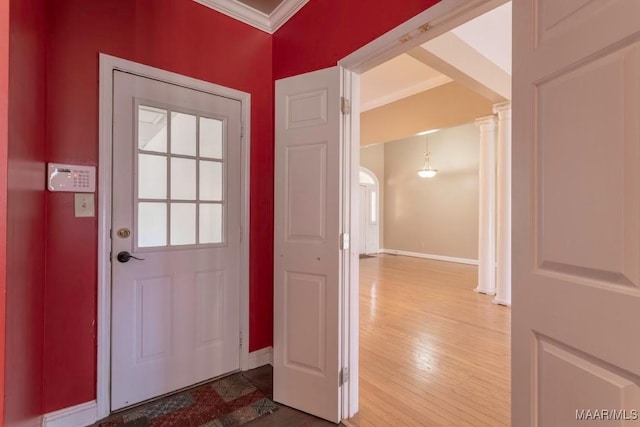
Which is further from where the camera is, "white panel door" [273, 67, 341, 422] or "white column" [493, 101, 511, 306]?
"white column" [493, 101, 511, 306]

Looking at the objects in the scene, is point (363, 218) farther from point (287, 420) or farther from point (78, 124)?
point (78, 124)

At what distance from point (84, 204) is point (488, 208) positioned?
497cm

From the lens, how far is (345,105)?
1768 mm

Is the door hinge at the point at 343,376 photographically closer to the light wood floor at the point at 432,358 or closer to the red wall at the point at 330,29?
the light wood floor at the point at 432,358

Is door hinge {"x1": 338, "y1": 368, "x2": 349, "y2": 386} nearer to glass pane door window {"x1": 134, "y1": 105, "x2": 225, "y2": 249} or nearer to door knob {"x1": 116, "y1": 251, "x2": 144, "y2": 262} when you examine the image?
glass pane door window {"x1": 134, "y1": 105, "x2": 225, "y2": 249}

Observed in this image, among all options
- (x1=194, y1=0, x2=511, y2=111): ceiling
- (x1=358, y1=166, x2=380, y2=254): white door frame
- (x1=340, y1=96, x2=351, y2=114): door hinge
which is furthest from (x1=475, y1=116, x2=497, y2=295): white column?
(x1=358, y1=166, x2=380, y2=254): white door frame

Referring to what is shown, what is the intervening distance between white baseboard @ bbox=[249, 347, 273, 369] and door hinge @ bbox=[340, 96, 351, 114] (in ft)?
6.45

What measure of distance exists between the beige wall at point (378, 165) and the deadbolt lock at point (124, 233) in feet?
24.6

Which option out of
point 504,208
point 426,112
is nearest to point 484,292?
point 504,208

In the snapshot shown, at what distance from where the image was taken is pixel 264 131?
2.40 m

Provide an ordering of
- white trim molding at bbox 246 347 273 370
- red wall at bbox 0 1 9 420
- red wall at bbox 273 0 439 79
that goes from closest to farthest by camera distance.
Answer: red wall at bbox 0 1 9 420 → red wall at bbox 273 0 439 79 → white trim molding at bbox 246 347 273 370

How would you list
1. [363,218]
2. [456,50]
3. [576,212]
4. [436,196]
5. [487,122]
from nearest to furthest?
[576,212] → [456,50] → [487,122] → [436,196] → [363,218]

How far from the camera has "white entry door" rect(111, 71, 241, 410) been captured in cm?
182

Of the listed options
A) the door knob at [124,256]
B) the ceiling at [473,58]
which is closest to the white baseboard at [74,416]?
the door knob at [124,256]
